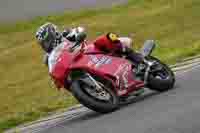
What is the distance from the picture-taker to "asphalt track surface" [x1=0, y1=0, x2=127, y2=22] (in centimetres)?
2988

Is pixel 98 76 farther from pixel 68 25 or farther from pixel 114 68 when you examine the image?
pixel 68 25

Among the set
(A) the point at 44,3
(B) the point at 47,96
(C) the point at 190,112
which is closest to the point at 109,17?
(A) the point at 44,3

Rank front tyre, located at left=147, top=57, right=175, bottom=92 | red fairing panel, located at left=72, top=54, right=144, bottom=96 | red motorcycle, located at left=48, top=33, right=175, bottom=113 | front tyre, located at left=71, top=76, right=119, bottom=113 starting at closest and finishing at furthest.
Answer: front tyre, located at left=71, top=76, right=119, bottom=113 < red motorcycle, located at left=48, top=33, right=175, bottom=113 < red fairing panel, located at left=72, top=54, right=144, bottom=96 < front tyre, located at left=147, top=57, right=175, bottom=92

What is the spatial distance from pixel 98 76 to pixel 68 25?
1749cm

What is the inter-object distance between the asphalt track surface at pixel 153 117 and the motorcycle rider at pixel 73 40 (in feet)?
2.59

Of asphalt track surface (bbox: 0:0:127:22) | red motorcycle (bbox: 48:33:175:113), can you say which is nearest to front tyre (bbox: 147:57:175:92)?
red motorcycle (bbox: 48:33:175:113)

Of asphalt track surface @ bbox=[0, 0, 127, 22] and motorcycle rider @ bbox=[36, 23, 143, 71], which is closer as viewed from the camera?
motorcycle rider @ bbox=[36, 23, 143, 71]

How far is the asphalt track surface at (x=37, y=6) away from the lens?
29.9 metres

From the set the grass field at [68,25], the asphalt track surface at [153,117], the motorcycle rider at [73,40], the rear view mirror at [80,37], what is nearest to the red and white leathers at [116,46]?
the motorcycle rider at [73,40]

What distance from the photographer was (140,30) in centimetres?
2427

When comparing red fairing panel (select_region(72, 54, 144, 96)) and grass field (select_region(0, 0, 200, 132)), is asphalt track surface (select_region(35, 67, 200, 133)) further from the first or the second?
grass field (select_region(0, 0, 200, 132))

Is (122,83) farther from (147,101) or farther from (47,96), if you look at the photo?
(47,96)

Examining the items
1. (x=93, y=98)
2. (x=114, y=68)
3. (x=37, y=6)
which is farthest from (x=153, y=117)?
(x=37, y=6)

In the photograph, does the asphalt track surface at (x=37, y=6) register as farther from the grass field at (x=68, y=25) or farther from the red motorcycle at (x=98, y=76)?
the red motorcycle at (x=98, y=76)
